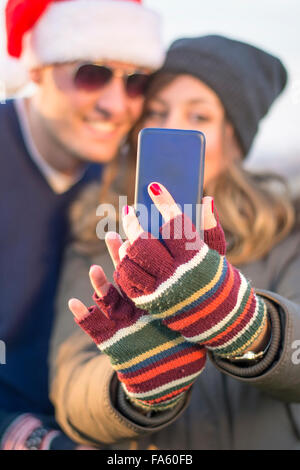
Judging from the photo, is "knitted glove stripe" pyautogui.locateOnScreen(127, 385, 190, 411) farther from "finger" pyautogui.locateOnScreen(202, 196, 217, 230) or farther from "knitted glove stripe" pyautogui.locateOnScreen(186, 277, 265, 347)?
"finger" pyautogui.locateOnScreen(202, 196, 217, 230)

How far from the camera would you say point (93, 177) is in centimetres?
181

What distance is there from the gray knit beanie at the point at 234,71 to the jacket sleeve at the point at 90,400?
82 cm

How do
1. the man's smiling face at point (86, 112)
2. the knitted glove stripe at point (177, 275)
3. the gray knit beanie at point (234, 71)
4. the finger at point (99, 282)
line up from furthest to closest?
the man's smiling face at point (86, 112), the gray knit beanie at point (234, 71), the finger at point (99, 282), the knitted glove stripe at point (177, 275)

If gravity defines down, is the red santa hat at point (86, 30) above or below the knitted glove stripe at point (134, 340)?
above

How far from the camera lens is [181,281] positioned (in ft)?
2.23

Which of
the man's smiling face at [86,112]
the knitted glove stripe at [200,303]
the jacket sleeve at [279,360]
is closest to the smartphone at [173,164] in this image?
the knitted glove stripe at [200,303]

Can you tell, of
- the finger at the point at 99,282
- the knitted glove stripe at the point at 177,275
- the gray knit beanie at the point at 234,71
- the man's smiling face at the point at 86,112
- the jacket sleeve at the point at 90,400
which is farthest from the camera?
the man's smiling face at the point at 86,112

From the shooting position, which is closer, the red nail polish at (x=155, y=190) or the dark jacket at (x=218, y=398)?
the red nail polish at (x=155, y=190)

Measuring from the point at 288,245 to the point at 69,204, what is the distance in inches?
29.9

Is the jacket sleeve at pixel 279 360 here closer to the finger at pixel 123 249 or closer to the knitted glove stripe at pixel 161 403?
the knitted glove stripe at pixel 161 403

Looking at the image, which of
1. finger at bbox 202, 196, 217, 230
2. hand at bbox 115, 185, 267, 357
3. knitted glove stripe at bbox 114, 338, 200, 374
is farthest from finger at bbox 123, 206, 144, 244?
knitted glove stripe at bbox 114, 338, 200, 374

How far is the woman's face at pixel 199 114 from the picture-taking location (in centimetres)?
140

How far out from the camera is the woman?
74cm
